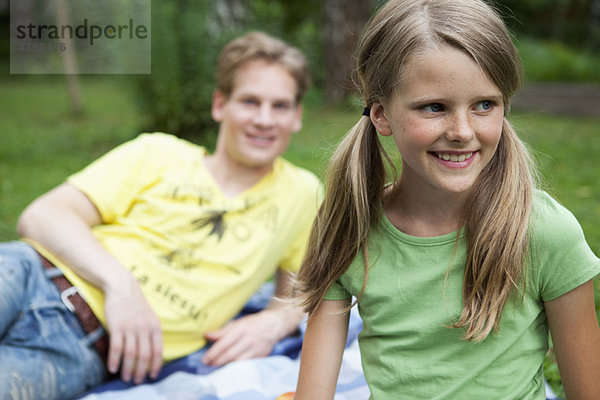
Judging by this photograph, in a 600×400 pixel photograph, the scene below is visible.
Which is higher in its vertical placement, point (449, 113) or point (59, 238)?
point (449, 113)

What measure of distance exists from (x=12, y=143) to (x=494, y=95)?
833cm

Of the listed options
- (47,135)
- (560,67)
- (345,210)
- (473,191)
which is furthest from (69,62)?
(473,191)

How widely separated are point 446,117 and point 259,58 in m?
1.59

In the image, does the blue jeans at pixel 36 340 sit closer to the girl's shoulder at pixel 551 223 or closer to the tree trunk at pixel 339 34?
the girl's shoulder at pixel 551 223

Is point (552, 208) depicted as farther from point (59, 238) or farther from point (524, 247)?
point (59, 238)

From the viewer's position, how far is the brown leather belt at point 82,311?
250 centimetres

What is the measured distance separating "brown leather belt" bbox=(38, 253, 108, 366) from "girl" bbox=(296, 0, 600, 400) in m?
0.99

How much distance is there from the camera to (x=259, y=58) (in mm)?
3002

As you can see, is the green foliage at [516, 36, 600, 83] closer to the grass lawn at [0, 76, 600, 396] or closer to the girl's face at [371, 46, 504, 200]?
the grass lawn at [0, 76, 600, 396]

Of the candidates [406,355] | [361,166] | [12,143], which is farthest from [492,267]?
[12,143]

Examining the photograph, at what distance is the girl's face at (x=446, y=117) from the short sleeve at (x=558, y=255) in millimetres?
208

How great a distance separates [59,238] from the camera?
2.59m

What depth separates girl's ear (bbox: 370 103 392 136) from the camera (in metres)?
1.73

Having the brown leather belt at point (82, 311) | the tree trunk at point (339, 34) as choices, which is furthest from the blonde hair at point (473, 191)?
the tree trunk at point (339, 34)
